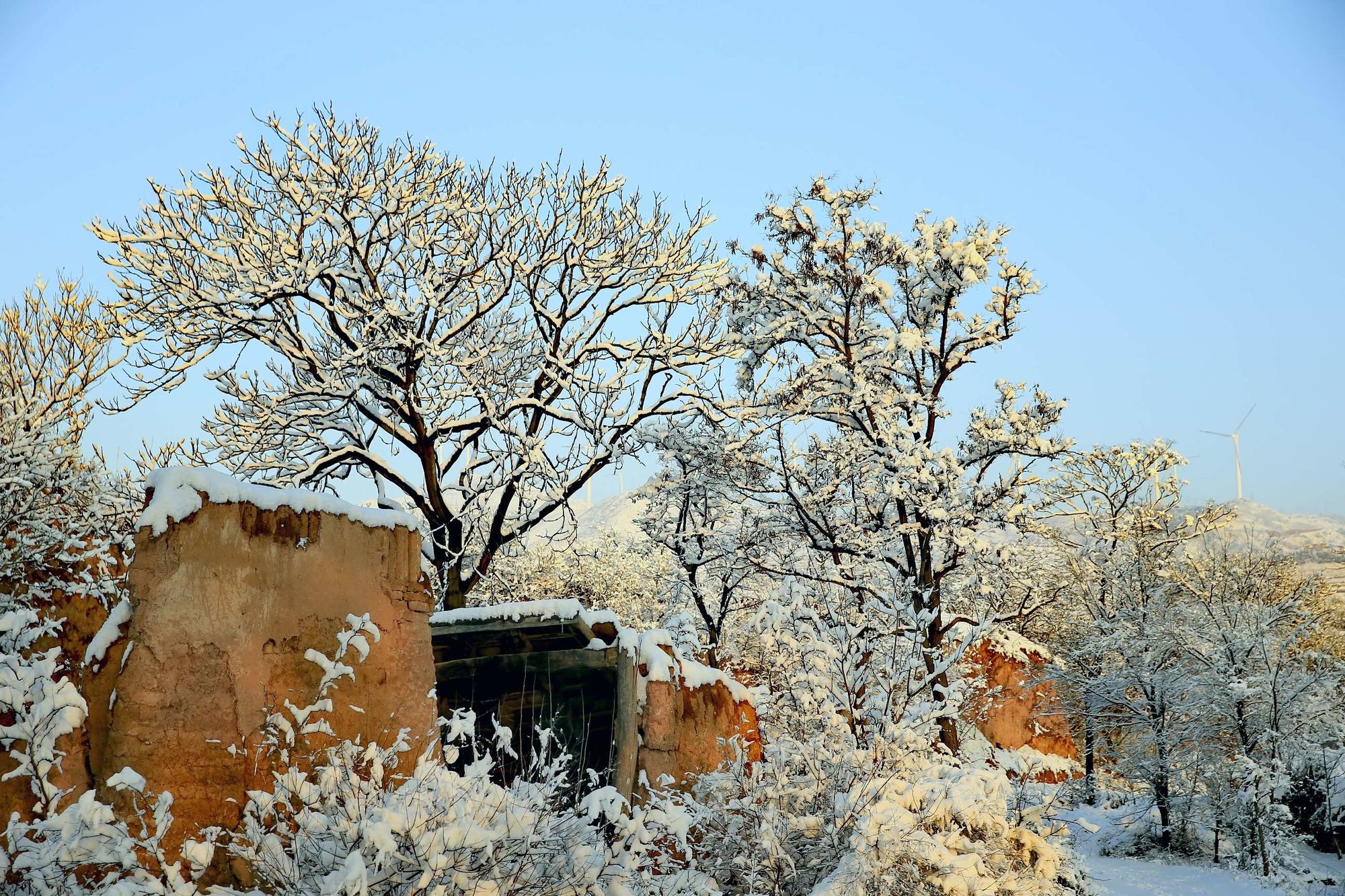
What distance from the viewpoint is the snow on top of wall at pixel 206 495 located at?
583 cm

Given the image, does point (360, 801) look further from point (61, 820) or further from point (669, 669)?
point (669, 669)

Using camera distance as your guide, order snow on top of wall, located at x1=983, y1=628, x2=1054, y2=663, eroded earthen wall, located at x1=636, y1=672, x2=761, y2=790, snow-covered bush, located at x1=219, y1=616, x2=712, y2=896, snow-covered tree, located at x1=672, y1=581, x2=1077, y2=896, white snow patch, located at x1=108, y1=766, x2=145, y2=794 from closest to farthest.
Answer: snow-covered bush, located at x1=219, y1=616, x2=712, y2=896 → white snow patch, located at x1=108, y1=766, x2=145, y2=794 → snow-covered tree, located at x1=672, y1=581, x2=1077, y2=896 → eroded earthen wall, located at x1=636, y1=672, x2=761, y2=790 → snow on top of wall, located at x1=983, y1=628, x2=1054, y2=663

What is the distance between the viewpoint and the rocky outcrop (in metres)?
5.46

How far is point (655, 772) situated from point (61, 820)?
217 inches

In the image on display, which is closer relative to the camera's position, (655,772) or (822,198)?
(655,772)

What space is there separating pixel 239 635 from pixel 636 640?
14.3 feet

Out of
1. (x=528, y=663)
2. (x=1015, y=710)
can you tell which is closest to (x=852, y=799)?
(x=528, y=663)

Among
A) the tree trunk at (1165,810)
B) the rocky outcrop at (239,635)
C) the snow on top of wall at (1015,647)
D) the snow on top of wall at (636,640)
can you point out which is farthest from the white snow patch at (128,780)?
the snow on top of wall at (1015,647)

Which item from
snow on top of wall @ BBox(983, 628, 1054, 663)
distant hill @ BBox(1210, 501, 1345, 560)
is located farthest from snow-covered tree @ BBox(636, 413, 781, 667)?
distant hill @ BBox(1210, 501, 1345, 560)

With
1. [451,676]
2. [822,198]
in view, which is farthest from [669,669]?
[822,198]

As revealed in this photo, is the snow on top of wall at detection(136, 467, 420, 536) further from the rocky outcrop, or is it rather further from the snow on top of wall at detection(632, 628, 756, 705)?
the snow on top of wall at detection(632, 628, 756, 705)

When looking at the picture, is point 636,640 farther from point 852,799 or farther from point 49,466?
point 49,466

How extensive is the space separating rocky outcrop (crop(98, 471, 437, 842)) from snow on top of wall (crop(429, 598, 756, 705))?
2665 mm

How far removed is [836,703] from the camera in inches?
339
